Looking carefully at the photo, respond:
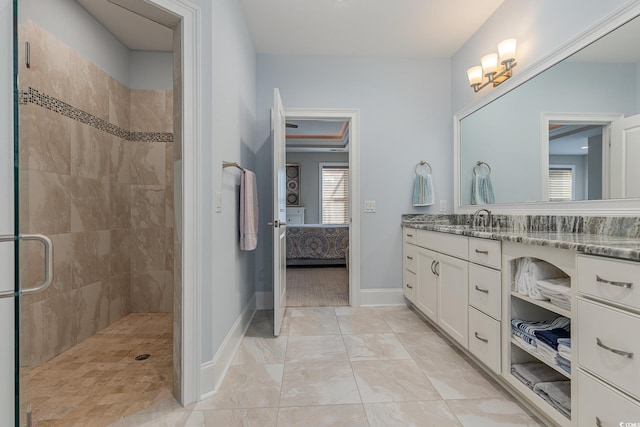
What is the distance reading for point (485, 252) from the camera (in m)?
1.67

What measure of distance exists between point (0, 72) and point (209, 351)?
4.66 feet

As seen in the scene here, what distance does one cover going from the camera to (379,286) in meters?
3.09

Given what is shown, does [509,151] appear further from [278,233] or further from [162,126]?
[162,126]

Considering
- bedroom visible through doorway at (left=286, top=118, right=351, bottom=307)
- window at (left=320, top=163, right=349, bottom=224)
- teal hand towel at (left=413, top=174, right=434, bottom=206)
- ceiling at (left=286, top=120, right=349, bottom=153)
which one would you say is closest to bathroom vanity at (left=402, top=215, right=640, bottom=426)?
teal hand towel at (left=413, top=174, right=434, bottom=206)

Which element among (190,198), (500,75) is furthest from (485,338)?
(500,75)

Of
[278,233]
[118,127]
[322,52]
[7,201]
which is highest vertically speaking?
[322,52]

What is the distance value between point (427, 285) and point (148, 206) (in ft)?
8.58

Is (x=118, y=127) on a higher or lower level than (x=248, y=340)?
higher

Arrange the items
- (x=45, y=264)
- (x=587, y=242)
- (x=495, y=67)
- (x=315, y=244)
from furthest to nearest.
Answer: (x=315, y=244) < (x=495, y=67) < (x=587, y=242) < (x=45, y=264)

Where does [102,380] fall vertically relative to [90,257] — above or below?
below

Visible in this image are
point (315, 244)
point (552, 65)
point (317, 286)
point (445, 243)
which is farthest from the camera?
point (315, 244)

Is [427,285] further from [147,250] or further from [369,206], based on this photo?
[147,250]

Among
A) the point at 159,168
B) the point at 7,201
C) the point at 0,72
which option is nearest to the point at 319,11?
the point at 159,168

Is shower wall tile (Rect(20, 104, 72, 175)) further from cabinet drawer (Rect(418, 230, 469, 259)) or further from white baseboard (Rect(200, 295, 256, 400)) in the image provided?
cabinet drawer (Rect(418, 230, 469, 259))
